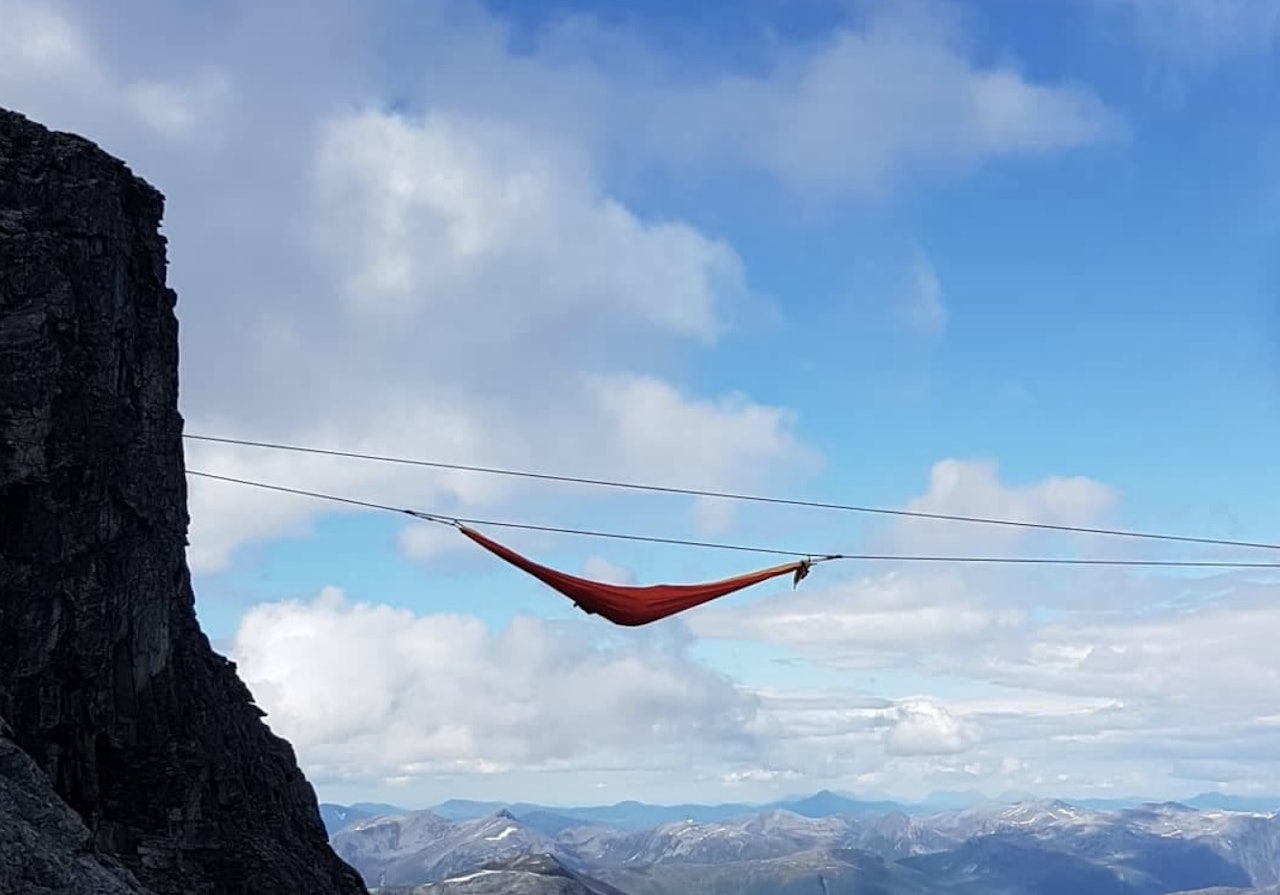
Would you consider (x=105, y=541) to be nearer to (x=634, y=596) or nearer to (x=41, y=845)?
(x=41, y=845)

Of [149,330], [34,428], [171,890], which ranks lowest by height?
[171,890]

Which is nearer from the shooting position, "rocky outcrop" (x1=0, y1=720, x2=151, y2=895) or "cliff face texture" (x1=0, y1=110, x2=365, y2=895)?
"rocky outcrop" (x1=0, y1=720, x2=151, y2=895)

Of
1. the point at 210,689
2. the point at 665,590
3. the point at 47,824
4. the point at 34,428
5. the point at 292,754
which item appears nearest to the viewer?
the point at 665,590

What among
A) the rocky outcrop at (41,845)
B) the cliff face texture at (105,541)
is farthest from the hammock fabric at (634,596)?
the cliff face texture at (105,541)

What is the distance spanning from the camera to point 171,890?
230 ft

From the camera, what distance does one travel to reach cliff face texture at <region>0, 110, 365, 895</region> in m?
64.7

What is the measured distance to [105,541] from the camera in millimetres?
70000

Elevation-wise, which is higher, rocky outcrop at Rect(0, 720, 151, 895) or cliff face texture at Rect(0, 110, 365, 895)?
cliff face texture at Rect(0, 110, 365, 895)

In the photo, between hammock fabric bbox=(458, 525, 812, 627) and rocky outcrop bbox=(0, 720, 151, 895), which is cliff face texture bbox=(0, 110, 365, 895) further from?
hammock fabric bbox=(458, 525, 812, 627)

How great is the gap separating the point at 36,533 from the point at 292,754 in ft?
121

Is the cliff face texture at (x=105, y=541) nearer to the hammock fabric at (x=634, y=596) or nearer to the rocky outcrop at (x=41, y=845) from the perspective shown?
the rocky outcrop at (x=41, y=845)

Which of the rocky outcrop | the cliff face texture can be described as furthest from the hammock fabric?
the cliff face texture

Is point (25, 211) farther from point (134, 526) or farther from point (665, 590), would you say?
point (665, 590)

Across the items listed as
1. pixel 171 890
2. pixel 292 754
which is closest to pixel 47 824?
pixel 171 890
